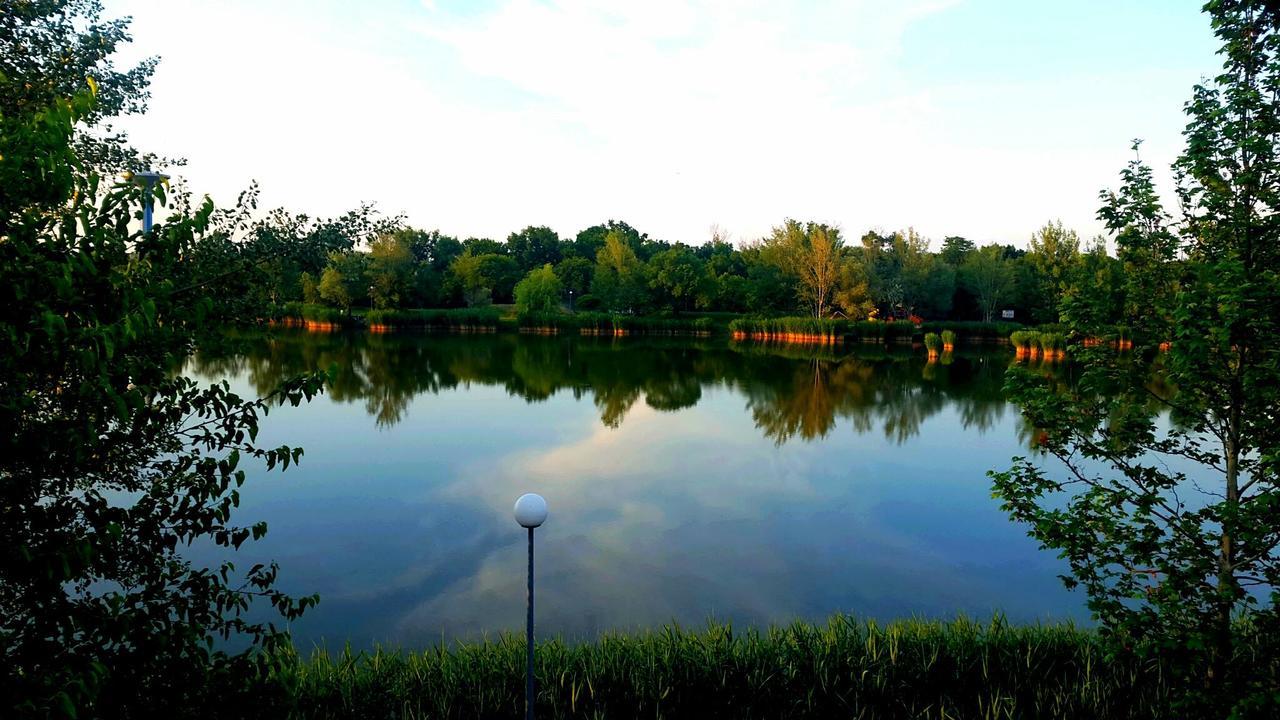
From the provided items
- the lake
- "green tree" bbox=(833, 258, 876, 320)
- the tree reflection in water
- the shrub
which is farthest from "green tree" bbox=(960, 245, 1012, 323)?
the lake

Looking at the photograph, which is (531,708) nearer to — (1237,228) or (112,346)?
(112,346)

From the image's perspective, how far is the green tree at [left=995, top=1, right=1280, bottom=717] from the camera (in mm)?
4266

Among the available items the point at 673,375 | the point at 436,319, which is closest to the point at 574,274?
the point at 436,319

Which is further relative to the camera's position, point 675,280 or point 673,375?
point 675,280

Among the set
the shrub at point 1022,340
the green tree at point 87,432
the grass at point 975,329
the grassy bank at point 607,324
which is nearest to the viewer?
the green tree at point 87,432

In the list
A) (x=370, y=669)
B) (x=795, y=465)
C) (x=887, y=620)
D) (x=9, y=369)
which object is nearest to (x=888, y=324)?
(x=795, y=465)

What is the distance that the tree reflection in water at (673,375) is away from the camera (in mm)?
21984

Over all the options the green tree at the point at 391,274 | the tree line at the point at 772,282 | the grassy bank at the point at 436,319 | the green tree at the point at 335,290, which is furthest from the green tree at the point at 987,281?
the green tree at the point at 335,290

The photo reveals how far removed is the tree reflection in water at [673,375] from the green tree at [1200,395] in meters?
12.9

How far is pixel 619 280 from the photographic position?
6712 cm

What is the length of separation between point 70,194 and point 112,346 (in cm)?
90

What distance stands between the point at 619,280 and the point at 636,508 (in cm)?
5556

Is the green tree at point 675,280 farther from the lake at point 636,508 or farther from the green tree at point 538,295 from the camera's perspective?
the lake at point 636,508

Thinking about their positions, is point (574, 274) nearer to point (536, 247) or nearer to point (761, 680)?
point (536, 247)
